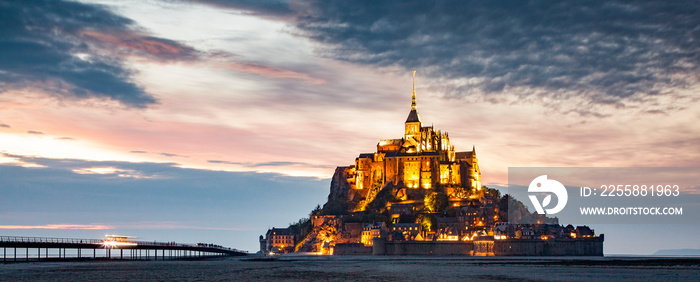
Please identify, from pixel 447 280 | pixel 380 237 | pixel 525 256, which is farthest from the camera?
pixel 380 237

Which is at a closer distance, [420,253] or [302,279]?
[302,279]

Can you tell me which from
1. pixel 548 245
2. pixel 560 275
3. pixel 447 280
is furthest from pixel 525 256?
pixel 447 280

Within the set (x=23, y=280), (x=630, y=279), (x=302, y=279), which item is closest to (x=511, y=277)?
(x=630, y=279)

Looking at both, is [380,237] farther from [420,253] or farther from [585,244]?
[585,244]

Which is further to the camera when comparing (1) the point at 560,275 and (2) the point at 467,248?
(2) the point at 467,248

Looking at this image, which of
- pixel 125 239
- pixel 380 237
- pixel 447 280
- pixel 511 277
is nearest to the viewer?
pixel 447 280

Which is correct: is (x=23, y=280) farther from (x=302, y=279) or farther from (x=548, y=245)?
(x=548, y=245)

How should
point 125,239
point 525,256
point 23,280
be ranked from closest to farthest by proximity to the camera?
point 23,280
point 125,239
point 525,256

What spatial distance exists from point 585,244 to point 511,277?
359 ft

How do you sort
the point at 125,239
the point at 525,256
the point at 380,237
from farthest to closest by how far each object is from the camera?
the point at 380,237
the point at 525,256
the point at 125,239

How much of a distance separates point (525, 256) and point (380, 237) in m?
36.8

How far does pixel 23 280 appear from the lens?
80500mm

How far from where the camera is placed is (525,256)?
18712cm

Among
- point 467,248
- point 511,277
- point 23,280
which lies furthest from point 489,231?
point 23,280
